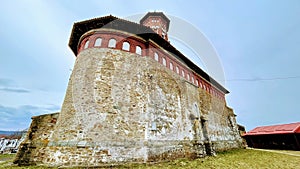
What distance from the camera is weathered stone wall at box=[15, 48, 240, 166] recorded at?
7836 millimetres

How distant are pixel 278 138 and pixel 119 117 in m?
26.1

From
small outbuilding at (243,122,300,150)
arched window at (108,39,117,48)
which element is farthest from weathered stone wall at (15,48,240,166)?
small outbuilding at (243,122,300,150)

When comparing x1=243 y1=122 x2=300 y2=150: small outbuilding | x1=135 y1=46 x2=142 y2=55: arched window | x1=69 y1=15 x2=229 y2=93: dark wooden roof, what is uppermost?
x1=69 y1=15 x2=229 y2=93: dark wooden roof

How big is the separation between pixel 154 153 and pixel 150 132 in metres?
1.24

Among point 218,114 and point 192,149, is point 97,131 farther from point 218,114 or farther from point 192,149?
point 218,114

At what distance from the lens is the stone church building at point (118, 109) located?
796 centimetres

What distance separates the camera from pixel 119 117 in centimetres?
884

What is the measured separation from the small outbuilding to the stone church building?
50.9ft

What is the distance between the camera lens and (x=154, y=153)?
29.0 feet

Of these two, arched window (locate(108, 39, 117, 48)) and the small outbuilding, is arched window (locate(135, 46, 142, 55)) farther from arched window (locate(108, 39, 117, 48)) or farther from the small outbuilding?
the small outbuilding

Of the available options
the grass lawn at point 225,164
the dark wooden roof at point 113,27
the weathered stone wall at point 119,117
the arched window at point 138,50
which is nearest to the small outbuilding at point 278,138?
the grass lawn at point 225,164

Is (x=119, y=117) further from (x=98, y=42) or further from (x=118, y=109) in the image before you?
(x=98, y=42)

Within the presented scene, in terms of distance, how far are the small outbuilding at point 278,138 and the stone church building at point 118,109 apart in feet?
50.9

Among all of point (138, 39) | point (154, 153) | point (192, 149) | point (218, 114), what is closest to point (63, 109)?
point (154, 153)
